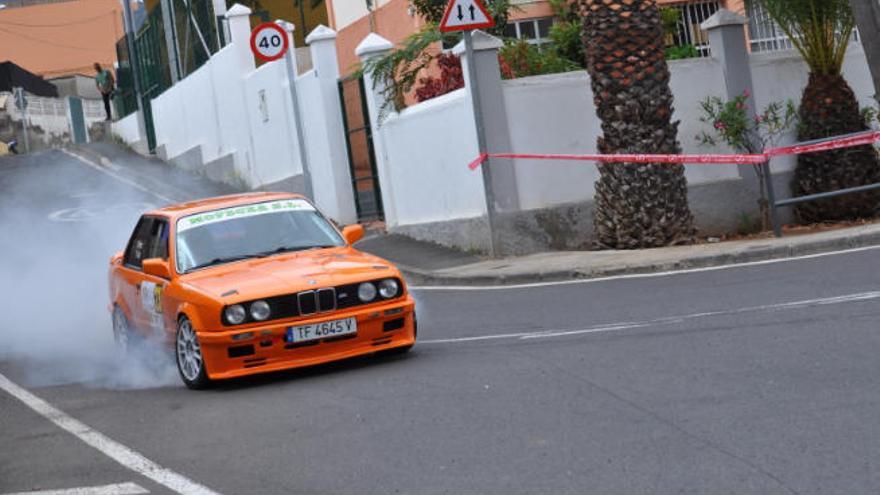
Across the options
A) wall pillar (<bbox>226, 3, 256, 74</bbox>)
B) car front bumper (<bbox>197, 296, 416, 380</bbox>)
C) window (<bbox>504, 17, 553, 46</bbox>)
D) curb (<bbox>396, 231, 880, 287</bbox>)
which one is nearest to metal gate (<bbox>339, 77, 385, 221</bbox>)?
wall pillar (<bbox>226, 3, 256, 74</bbox>)

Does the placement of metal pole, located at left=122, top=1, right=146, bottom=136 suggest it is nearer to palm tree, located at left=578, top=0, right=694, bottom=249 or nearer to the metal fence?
the metal fence

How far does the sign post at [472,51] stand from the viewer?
18.0 m

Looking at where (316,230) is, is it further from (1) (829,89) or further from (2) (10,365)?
(1) (829,89)

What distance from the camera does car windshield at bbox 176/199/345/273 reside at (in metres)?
12.1

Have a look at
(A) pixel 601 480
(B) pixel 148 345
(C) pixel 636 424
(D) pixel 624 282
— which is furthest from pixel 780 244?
(A) pixel 601 480

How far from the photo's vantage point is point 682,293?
13.7 m

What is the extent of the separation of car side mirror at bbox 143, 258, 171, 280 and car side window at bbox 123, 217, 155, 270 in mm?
994

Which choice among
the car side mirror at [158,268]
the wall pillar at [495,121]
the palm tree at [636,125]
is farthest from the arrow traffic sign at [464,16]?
the car side mirror at [158,268]

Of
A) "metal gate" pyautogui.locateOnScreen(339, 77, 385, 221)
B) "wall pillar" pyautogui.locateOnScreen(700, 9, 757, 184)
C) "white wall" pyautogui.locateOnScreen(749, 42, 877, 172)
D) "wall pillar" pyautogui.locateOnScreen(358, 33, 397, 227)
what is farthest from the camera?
"metal gate" pyautogui.locateOnScreen(339, 77, 385, 221)

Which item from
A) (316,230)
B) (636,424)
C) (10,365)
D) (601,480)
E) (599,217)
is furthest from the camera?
(599,217)

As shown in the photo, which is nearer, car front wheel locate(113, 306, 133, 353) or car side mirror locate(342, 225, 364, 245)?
car side mirror locate(342, 225, 364, 245)

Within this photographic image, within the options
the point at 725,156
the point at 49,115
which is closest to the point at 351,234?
the point at 725,156

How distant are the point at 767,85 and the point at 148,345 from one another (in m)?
10.3

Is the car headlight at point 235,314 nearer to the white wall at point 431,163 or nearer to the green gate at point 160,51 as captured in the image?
the white wall at point 431,163
